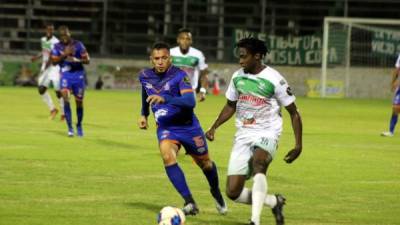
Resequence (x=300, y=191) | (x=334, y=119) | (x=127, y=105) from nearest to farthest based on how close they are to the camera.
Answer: (x=300, y=191) < (x=334, y=119) < (x=127, y=105)

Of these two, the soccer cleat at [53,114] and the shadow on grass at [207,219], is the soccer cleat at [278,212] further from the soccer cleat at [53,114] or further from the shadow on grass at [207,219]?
the soccer cleat at [53,114]

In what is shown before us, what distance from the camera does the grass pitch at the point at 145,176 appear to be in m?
11.9

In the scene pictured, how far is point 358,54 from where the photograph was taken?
1855 inches

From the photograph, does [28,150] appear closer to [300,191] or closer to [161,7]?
[300,191]

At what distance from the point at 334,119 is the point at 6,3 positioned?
939 inches

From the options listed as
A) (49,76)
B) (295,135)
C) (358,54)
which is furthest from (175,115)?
(358,54)

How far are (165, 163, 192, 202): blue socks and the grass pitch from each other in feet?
1.05

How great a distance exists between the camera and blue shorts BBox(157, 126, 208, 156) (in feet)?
39.1

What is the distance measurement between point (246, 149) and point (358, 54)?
1454 inches

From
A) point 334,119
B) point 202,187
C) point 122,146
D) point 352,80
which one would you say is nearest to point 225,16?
point 352,80

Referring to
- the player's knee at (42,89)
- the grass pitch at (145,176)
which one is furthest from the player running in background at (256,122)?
the player's knee at (42,89)

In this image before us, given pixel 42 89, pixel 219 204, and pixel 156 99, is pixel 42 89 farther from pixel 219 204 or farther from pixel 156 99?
pixel 156 99

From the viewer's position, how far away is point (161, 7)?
51156 millimetres

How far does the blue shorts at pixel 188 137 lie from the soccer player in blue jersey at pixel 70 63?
1144cm
